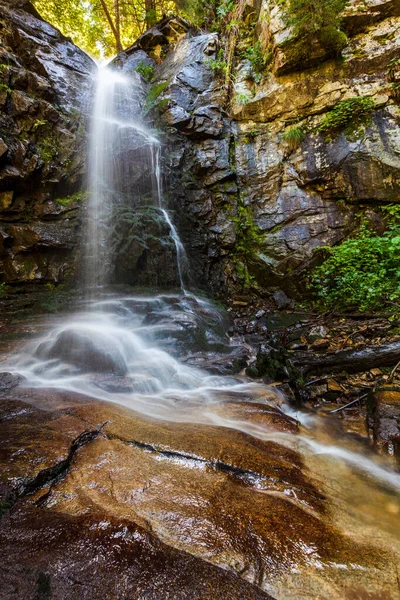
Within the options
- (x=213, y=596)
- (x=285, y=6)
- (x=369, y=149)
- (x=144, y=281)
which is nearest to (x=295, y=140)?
(x=369, y=149)

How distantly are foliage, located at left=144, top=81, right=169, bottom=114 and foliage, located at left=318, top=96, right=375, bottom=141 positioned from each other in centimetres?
667

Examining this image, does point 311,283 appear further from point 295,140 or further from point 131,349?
point 131,349

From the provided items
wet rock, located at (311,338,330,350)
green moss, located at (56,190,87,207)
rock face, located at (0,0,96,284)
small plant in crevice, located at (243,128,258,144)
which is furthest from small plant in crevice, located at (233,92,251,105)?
wet rock, located at (311,338,330,350)

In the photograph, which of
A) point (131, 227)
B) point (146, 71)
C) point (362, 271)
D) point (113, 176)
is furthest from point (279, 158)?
point (146, 71)

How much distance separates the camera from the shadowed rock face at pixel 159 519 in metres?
1.17

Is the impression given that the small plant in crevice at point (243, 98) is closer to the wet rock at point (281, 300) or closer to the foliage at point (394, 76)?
the foliage at point (394, 76)

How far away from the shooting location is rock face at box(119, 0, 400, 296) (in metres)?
7.21

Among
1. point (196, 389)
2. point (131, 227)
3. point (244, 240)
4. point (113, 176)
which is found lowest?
point (196, 389)

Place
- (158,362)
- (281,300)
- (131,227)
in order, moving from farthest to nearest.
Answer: (131,227) → (281,300) → (158,362)

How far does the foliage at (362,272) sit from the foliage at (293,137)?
3053mm

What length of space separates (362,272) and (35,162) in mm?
8984

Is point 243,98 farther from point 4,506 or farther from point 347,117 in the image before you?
point 4,506

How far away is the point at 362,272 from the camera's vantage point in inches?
267

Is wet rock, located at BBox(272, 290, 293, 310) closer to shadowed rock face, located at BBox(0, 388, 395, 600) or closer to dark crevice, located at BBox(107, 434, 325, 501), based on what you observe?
shadowed rock face, located at BBox(0, 388, 395, 600)
